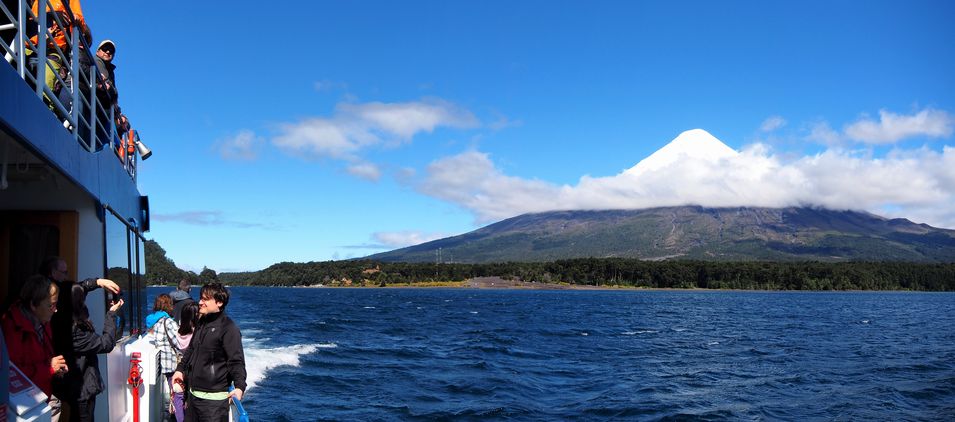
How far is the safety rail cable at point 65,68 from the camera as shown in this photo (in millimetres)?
5227

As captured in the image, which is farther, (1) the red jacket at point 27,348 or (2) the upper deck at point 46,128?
(1) the red jacket at point 27,348

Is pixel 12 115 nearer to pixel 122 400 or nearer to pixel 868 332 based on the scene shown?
pixel 122 400

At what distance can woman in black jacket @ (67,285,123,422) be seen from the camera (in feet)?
19.5

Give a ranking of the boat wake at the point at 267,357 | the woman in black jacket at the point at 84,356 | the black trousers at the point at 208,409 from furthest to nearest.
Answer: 1. the boat wake at the point at 267,357
2. the black trousers at the point at 208,409
3. the woman in black jacket at the point at 84,356

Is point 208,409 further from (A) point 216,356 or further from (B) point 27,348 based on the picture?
(B) point 27,348

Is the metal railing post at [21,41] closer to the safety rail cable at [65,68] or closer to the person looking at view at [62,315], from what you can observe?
the safety rail cable at [65,68]

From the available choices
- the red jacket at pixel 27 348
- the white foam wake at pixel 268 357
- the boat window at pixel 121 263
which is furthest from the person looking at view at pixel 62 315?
the white foam wake at pixel 268 357

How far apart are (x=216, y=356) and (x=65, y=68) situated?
321 centimetres

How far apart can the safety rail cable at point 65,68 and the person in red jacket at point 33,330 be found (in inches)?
58.2

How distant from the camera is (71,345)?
594 centimetres

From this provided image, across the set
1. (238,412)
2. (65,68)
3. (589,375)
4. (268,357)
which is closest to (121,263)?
(65,68)

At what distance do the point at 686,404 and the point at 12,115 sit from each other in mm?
18443

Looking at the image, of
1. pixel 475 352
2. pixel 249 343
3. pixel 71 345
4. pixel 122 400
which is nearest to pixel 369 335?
pixel 249 343

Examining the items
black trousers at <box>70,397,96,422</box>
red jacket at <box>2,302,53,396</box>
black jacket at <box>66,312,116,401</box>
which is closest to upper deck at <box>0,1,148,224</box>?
red jacket at <box>2,302,53,396</box>
